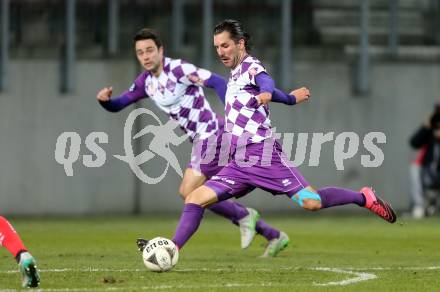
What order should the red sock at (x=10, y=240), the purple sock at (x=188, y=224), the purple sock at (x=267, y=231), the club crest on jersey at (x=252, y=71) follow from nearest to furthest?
the red sock at (x=10, y=240) < the purple sock at (x=188, y=224) < the club crest on jersey at (x=252, y=71) < the purple sock at (x=267, y=231)

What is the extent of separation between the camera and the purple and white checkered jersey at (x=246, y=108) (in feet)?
32.6

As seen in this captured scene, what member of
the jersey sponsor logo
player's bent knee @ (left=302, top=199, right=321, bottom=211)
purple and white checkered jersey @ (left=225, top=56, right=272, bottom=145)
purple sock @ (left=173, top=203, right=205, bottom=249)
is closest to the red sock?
purple sock @ (left=173, top=203, right=205, bottom=249)

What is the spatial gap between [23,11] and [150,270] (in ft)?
36.5

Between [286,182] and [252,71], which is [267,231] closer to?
[286,182]

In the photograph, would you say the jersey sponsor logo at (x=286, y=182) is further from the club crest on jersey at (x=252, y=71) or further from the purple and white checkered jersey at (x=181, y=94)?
the purple and white checkered jersey at (x=181, y=94)

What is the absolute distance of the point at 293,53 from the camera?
70.1 feet

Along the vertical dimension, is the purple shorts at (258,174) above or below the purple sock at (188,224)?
above

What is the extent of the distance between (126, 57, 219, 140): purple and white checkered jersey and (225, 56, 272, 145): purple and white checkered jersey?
1.63 metres

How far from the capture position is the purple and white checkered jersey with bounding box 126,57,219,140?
11.9m

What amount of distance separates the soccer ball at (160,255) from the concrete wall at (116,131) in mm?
10171

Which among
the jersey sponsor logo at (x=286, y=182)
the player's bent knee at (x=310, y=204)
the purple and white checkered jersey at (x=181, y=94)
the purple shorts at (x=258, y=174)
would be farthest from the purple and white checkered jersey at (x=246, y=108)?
the purple and white checkered jersey at (x=181, y=94)

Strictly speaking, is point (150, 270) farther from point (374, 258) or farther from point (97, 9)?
point (97, 9)

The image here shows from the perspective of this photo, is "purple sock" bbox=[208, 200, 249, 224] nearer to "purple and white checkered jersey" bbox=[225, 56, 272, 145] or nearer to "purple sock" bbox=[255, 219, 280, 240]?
"purple sock" bbox=[255, 219, 280, 240]

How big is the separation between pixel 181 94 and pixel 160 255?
2861 mm
